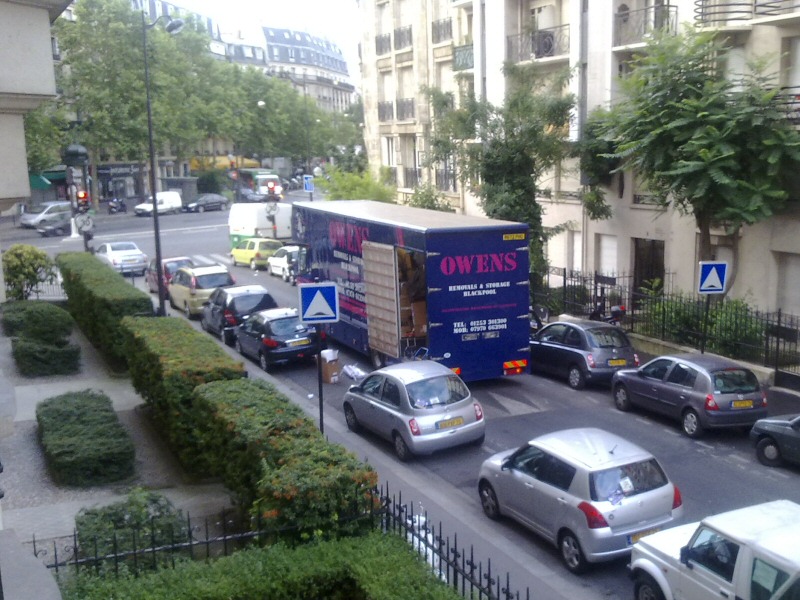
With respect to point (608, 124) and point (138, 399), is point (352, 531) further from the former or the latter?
point (608, 124)

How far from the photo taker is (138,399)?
1742 cm

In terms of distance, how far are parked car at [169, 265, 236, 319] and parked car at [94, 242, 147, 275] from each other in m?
8.22

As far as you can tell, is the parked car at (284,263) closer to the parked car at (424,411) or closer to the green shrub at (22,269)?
the green shrub at (22,269)

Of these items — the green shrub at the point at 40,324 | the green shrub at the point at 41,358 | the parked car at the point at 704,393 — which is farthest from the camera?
the green shrub at the point at 40,324

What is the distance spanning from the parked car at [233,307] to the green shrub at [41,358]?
181 inches

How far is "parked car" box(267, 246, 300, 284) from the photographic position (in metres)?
34.2

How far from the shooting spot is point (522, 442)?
14.7m

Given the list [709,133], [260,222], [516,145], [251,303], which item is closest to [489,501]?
[709,133]

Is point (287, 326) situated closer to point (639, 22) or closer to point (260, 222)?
point (639, 22)

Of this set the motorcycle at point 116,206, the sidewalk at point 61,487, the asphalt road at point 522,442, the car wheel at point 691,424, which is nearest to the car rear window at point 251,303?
the asphalt road at point 522,442

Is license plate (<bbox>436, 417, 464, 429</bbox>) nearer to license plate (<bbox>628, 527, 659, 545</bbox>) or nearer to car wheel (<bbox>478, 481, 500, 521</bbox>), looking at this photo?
car wheel (<bbox>478, 481, 500, 521</bbox>)

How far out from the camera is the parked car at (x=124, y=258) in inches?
1420

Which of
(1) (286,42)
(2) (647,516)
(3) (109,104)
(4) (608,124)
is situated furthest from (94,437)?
(1) (286,42)

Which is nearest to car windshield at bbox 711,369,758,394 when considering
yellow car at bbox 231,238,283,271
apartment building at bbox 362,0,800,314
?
apartment building at bbox 362,0,800,314
